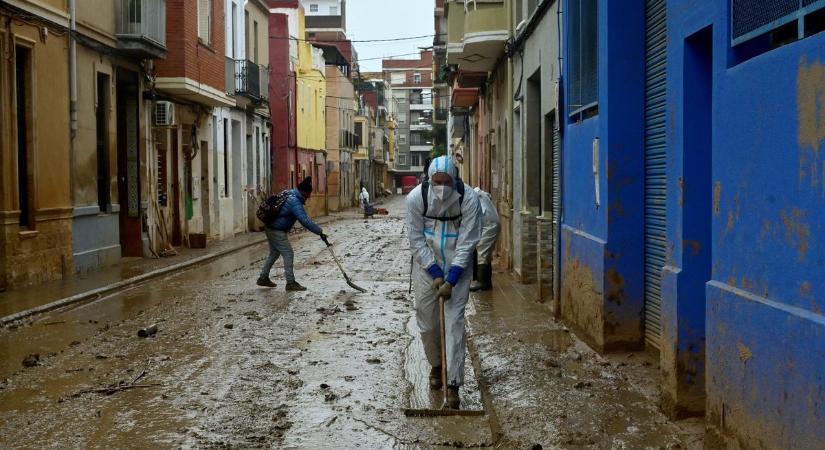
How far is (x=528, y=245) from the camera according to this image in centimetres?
1628

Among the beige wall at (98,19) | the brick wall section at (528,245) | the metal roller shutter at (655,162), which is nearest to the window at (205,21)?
the beige wall at (98,19)

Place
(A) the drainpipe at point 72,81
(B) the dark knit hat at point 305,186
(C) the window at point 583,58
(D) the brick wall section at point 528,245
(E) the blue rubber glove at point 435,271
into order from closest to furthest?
(E) the blue rubber glove at point 435,271, (C) the window at point 583,58, (B) the dark knit hat at point 305,186, (D) the brick wall section at point 528,245, (A) the drainpipe at point 72,81

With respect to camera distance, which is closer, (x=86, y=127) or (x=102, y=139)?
(x=86, y=127)

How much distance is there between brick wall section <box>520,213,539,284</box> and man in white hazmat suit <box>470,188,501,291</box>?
0.78 meters

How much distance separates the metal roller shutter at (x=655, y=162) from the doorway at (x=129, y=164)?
14819mm

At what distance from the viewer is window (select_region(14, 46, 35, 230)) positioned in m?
16.3

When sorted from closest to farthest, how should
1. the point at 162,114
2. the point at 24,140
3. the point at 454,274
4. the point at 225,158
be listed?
the point at 454,274 < the point at 24,140 < the point at 162,114 < the point at 225,158

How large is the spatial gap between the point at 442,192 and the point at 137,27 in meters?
14.5

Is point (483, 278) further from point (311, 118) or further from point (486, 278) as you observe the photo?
point (311, 118)

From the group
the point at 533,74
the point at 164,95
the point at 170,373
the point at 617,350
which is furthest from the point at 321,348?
the point at 164,95

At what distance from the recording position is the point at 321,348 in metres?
10.0

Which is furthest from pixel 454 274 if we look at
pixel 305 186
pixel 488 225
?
pixel 305 186

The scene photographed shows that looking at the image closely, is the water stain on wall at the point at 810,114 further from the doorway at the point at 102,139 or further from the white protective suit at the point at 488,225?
the doorway at the point at 102,139

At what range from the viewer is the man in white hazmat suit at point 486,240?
1357cm
